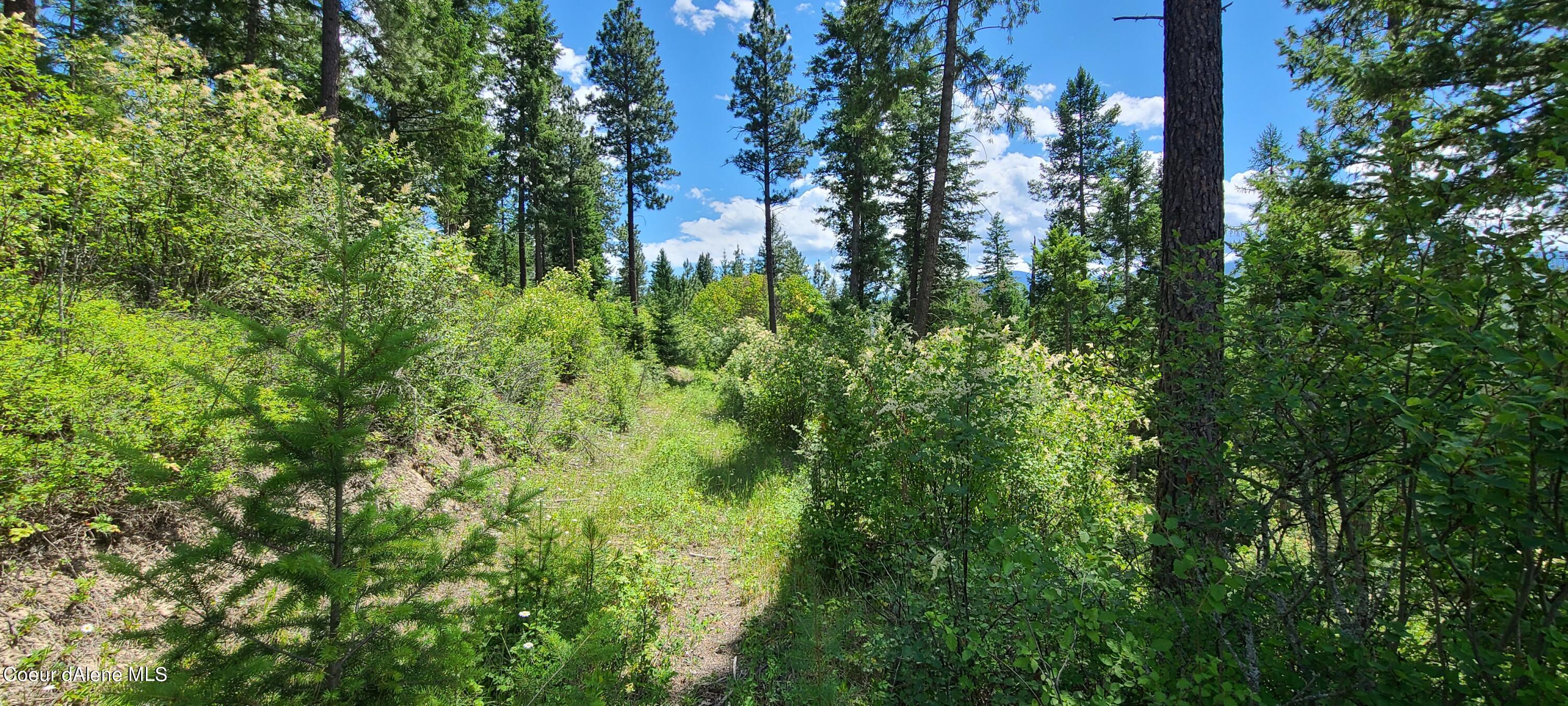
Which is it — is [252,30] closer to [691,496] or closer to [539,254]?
[691,496]

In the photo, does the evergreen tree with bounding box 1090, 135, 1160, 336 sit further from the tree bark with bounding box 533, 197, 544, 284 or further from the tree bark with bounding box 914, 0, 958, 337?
the tree bark with bounding box 533, 197, 544, 284

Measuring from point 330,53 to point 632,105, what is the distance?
14.0 metres

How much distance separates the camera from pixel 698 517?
5.83 metres

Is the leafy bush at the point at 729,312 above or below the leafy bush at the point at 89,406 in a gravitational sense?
above

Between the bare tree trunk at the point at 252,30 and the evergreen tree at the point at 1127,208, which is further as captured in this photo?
the evergreen tree at the point at 1127,208

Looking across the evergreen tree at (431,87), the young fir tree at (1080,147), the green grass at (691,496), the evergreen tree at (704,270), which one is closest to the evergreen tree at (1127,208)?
the young fir tree at (1080,147)

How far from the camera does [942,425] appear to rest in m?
2.59

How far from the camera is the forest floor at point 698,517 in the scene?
3.66 m

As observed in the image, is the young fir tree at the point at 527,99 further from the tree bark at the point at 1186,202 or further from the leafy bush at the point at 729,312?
the tree bark at the point at 1186,202

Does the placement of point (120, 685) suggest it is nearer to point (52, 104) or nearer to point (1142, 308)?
→ point (1142, 308)

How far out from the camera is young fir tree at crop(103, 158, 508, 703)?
148cm

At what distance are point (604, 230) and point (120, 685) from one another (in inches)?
1340

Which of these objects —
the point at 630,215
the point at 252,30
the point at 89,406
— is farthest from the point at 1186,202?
the point at 630,215

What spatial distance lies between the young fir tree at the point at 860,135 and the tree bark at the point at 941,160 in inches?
34.3
